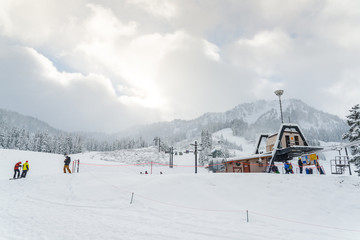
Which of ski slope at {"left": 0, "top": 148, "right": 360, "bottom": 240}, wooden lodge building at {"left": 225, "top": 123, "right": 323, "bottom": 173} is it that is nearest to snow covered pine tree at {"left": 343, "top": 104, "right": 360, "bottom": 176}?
wooden lodge building at {"left": 225, "top": 123, "right": 323, "bottom": 173}

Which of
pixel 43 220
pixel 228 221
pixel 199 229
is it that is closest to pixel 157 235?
pixel 199 229

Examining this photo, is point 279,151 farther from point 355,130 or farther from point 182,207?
point 182,207

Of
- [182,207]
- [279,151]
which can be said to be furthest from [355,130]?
[182,207]

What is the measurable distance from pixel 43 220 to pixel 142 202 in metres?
6.00

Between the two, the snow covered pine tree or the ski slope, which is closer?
the ski slope

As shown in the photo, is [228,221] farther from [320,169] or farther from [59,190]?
[320,169]

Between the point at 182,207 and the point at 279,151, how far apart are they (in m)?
17.2

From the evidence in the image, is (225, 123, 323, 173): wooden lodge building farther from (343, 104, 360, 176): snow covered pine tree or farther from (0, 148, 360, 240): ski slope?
(0, 148, 360, 240): ski slope

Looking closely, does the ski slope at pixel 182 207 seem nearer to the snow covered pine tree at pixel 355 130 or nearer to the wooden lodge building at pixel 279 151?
the wooden lodge building at pixel 279 151

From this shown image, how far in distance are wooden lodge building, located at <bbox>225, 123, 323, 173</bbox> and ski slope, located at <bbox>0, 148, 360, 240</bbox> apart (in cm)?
713

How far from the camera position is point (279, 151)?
2612cm

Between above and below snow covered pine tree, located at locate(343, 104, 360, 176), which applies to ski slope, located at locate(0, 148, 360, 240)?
below

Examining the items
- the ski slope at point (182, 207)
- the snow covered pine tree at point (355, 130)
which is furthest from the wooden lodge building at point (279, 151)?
the ski slope at point (182, 207)

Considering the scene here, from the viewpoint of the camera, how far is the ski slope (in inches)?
360
